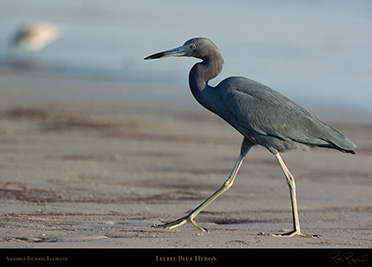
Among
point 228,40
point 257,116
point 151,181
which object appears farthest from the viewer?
point 228,40

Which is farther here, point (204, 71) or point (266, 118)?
point (204, 71)

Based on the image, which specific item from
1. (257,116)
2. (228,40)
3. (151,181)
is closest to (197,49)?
(257,116)

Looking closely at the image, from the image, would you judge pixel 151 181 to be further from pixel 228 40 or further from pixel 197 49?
pixel 228 40

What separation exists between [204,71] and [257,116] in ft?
2.03

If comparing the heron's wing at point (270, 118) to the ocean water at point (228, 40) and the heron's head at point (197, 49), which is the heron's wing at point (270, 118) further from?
the ocean water at point (228, 40)

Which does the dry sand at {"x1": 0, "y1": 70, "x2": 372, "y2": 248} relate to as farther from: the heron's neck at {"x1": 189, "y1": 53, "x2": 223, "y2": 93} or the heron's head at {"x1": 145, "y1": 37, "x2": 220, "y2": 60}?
the heron's head at {"x1": 145, "y1": 37, "x2": 220, "y2": 60}

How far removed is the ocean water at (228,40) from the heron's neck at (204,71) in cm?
795

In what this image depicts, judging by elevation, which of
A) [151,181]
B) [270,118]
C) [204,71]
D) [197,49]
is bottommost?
[151,181]

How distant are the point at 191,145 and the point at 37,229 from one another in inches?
186

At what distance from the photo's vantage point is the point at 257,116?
→ 5.81 meters

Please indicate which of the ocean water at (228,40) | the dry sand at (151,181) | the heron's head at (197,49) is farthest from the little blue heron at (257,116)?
the ocean water at (228,40)

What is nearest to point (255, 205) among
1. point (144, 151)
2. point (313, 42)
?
point (144, 151)

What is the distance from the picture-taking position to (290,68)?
60.8ft
